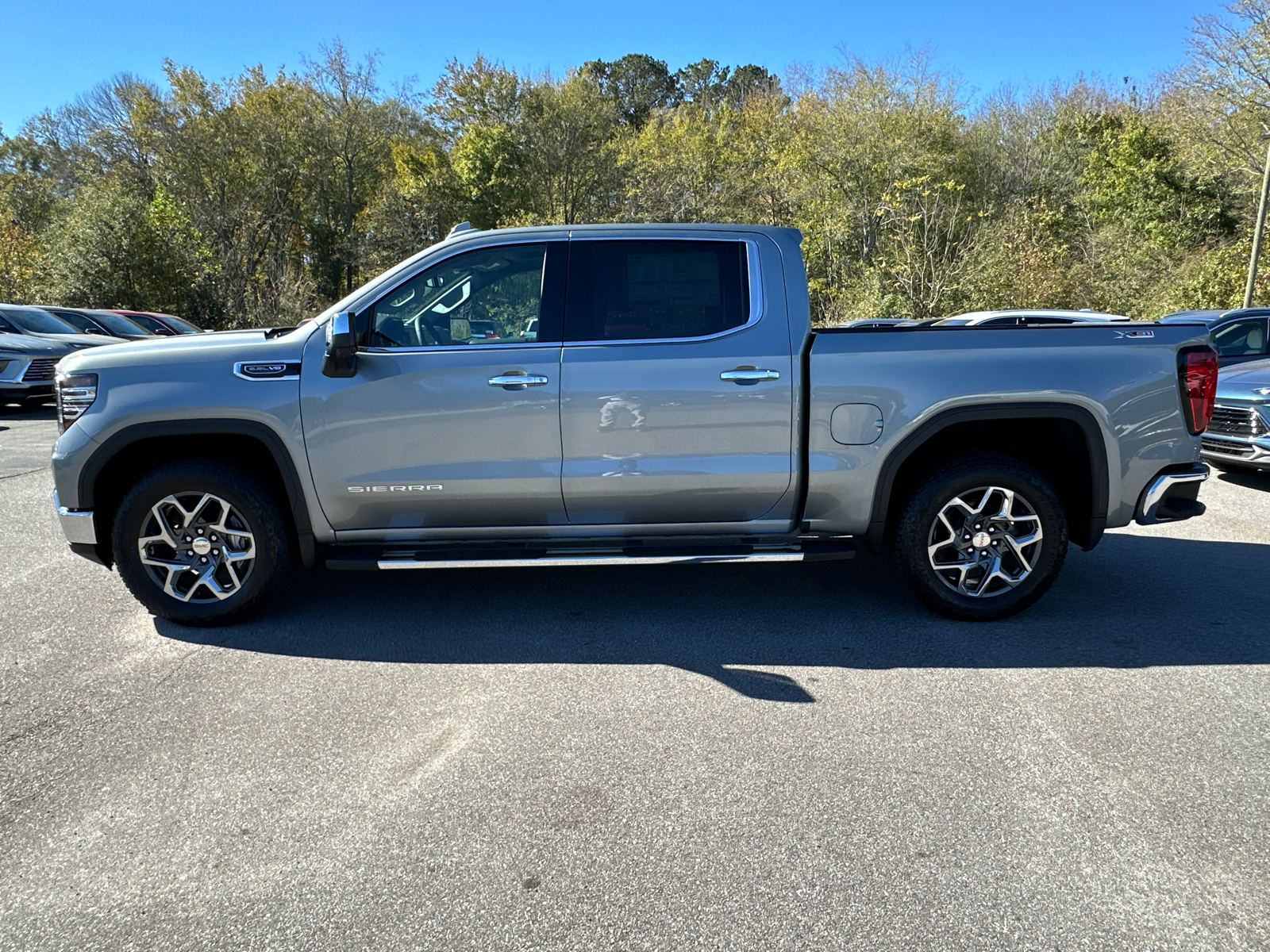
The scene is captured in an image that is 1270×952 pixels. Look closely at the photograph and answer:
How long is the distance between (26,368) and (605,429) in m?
13.5

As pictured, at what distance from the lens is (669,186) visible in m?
32.9

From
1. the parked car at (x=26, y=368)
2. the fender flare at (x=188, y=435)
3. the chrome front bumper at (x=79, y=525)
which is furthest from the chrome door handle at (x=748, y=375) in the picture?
the parked car at (x=26, y=368)

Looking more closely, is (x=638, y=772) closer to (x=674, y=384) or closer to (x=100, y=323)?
(x=674, y=384)

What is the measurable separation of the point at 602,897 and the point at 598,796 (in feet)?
1.73

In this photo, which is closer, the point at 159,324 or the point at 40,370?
the point at 40,370

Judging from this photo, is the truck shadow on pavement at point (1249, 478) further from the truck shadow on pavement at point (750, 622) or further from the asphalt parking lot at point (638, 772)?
the asphalt parking lot at point (638, 772)

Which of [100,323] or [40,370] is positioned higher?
[100,323]

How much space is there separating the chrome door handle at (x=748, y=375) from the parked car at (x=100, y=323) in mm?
16328

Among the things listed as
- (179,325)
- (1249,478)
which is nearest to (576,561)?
(1249,478)

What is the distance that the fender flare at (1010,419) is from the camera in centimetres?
447

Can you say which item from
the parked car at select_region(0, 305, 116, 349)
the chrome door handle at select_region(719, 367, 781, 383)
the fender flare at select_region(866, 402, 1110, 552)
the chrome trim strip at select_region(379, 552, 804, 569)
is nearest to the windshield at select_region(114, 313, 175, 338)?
the parked car at select_region(0, 305, 116, 349)

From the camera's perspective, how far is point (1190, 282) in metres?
25.1

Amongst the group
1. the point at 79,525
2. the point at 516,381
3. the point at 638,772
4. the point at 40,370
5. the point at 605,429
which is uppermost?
the point at 516,381

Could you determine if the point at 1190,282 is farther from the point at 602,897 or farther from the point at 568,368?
the point at 602,897
